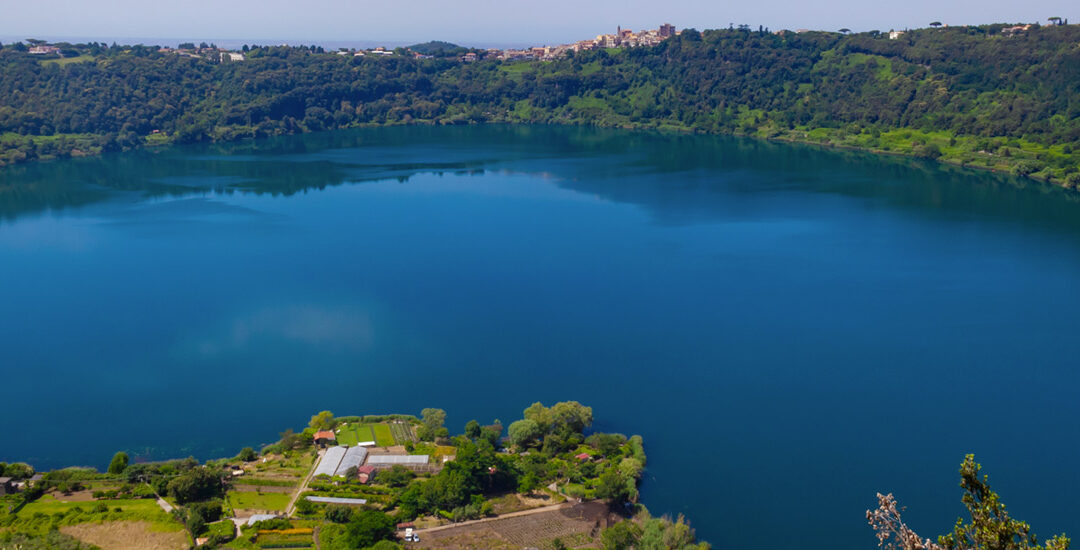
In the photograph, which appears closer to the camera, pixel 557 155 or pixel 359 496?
pixel 359 496

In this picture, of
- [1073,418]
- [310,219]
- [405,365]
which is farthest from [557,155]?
[1073,418]

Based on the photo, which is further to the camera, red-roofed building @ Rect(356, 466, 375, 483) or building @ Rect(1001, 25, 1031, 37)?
building @ Rect(1001, 25, 1031, 37)

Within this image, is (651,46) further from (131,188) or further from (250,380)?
(250,380)

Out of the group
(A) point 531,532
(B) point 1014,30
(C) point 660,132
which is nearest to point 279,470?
(A) point 531,532

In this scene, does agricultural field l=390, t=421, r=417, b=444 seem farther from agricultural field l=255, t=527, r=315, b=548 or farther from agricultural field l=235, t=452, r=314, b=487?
agricultural field l=255, t=527, r=315, b=548

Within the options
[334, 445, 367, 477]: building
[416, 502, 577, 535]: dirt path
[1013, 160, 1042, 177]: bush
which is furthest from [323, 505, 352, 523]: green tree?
[1013, 160, 1042, 177]: bush

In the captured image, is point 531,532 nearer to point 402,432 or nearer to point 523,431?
point 523,431
